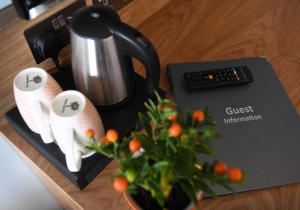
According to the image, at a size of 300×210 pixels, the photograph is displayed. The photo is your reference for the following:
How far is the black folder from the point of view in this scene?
63 centimetres

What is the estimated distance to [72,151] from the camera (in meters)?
0.53

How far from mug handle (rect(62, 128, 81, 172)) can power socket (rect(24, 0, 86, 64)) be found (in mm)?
249

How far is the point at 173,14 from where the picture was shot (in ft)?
3.12

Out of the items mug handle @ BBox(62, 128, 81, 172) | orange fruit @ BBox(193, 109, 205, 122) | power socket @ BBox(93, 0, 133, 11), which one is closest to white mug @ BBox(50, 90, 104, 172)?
mug handle @ BBox(62, 128, 81, 172)

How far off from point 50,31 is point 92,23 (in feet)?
0.59

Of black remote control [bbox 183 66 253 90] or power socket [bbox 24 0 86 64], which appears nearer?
power socket [bbox 24 0 86 64]

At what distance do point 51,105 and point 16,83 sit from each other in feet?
0.30

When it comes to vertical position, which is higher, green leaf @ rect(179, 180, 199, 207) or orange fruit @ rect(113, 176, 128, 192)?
orange fruit @ rect(113, 176, 128, 192)

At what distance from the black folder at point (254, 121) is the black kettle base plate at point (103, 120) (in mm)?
108

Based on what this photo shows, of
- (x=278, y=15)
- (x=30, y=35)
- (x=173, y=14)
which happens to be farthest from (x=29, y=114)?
(x=278, y=15)

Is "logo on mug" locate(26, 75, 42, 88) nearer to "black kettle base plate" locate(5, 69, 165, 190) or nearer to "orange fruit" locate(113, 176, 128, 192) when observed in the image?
"black kettle base plate" locate(5, 69, 165, 190)

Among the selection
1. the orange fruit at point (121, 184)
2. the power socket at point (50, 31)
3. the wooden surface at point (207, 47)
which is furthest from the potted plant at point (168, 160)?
the power socket at point (50, 31)

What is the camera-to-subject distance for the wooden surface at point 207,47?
23.6 inches

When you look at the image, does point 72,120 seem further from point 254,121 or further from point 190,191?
point 254,121
